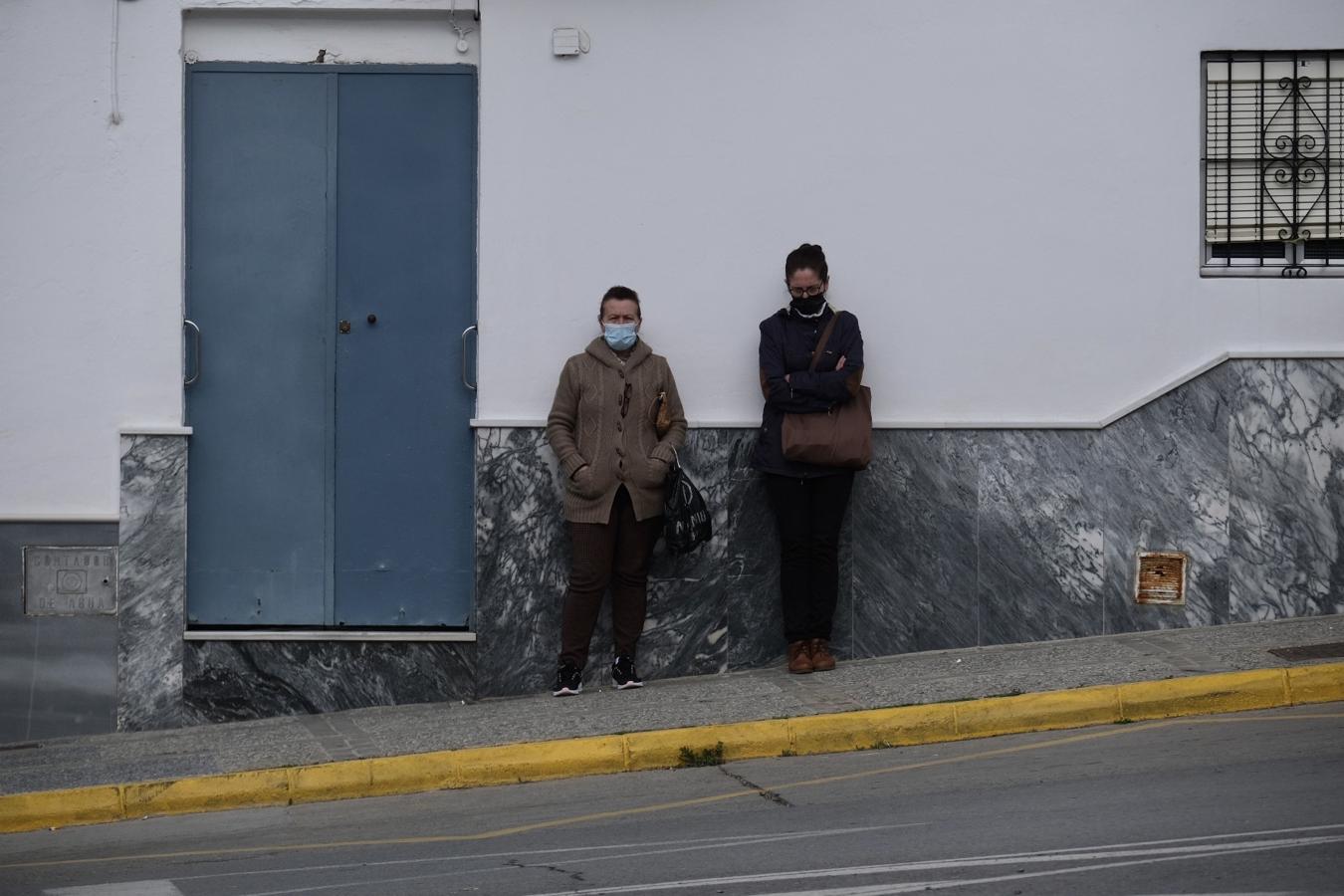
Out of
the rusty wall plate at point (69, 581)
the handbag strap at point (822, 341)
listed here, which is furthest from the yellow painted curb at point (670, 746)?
the handbag strap at point (822, 341)

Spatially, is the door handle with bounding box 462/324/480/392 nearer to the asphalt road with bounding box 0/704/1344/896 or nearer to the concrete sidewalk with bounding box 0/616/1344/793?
the concrete sidewalk with bounding box 0/616/1344/793

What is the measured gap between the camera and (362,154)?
30.6ft

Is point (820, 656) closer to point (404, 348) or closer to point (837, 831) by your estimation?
point (837, 831)

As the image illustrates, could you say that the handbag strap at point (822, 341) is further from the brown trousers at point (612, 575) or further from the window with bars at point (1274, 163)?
the window with bars at point (1274, 163)

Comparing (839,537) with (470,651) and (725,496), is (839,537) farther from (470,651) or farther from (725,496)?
(470,651)

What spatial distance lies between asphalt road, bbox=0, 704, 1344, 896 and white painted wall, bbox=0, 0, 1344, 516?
7.75 feet

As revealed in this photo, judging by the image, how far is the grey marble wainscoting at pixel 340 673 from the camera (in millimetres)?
9367

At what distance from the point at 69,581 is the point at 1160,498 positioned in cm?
604

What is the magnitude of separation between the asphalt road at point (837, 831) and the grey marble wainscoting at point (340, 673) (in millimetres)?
1571

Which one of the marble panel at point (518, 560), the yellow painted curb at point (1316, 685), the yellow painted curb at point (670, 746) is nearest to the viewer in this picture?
the yellow painted curb at point (670, 746)

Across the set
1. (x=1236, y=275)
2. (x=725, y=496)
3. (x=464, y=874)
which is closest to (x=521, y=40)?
(x=725, y=496)

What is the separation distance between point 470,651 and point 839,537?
6.97 ft

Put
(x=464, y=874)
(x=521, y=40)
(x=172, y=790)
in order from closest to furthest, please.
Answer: (x=464, y=874), (x=172, y=790), (x=521, y=40)

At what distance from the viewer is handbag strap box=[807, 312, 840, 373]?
29.8 ft
